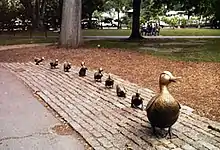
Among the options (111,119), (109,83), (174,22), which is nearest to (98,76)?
(109,83)

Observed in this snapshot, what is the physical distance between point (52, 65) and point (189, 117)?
650cm

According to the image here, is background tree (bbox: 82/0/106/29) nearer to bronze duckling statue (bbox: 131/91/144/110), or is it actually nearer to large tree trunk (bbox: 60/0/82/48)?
large tree trunk (bbox: 60/0/82/48)

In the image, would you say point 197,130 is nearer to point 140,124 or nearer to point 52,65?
point 140,124

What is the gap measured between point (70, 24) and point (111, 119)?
12483 mm

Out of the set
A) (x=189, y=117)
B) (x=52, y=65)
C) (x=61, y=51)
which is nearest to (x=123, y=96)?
(x=189, y=117)

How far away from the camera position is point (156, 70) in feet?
37.8

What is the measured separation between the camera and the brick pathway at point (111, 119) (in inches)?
201

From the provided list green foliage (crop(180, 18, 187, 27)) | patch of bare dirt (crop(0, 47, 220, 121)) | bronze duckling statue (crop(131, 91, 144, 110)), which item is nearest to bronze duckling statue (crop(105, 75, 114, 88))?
patch of bare dirt (crop(0, 47, 220, 121))

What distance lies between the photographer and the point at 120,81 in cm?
Result: 988

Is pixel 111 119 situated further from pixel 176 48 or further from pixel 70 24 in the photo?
pixel 176 48

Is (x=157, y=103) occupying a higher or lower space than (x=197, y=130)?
higher

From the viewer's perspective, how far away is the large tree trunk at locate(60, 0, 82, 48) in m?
18.2

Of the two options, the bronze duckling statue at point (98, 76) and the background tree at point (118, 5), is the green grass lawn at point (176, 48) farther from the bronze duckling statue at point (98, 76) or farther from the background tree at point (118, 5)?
the background tree at point (118, 5)

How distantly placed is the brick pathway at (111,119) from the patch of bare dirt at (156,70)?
1.72ft
